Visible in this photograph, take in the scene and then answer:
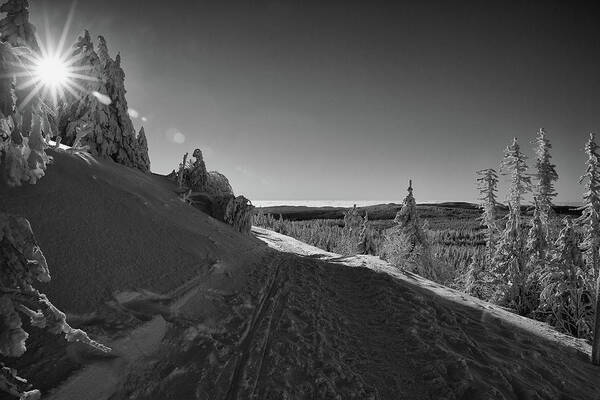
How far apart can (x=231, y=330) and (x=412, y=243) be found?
26812 mm

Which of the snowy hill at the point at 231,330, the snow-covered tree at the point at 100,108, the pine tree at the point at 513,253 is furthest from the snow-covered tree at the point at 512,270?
the snow-covered tree at the point at 100,108

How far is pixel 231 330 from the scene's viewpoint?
282 inches

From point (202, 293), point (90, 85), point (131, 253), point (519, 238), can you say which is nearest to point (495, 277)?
point (519, 238)

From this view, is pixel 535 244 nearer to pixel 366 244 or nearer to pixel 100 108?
pixel 366 244

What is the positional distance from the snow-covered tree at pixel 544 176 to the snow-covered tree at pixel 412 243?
1017cm

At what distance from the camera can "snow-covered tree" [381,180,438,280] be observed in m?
30.0

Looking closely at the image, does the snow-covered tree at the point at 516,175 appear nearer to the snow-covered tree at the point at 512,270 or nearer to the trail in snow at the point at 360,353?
the snow-covered tree at the point at 512,270

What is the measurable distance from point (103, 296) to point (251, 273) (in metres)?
6.00

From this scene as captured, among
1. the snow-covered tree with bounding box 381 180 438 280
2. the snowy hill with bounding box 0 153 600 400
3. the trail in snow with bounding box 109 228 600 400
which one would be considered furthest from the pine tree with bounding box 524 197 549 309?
the snowy hill with bounding box 0 153 600 400

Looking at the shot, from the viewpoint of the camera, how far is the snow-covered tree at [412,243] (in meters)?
30.0

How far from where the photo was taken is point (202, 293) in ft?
28.1

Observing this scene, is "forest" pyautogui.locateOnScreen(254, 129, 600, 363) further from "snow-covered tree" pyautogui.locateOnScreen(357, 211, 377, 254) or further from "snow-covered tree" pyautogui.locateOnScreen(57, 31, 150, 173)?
"snow-covered tree" pyautogui.locateOnScreen(57, 31, 150, 173)

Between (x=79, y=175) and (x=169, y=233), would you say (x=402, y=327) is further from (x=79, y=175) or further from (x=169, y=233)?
(x=79, y=175)

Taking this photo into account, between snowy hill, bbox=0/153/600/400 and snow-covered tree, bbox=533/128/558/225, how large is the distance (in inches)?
837
